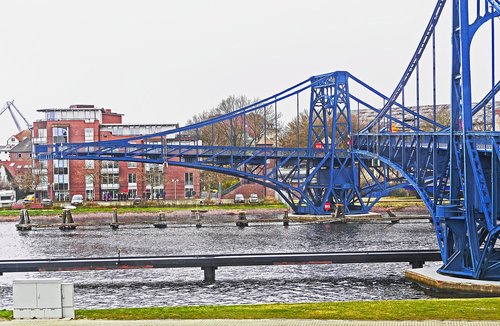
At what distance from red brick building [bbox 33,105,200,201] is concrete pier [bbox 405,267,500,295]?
80.5m

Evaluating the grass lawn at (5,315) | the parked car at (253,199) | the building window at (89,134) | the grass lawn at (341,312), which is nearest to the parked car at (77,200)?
the building window at (89,134)

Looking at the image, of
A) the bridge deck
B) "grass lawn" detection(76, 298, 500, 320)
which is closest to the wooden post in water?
the bridge deck

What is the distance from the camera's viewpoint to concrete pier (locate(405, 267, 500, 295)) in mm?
43688

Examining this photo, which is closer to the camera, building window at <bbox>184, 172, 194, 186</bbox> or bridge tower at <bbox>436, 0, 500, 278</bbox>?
bridge tower at <bbox>436, 0, 500, 278</bbox>

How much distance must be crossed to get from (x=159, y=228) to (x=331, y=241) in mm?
19997

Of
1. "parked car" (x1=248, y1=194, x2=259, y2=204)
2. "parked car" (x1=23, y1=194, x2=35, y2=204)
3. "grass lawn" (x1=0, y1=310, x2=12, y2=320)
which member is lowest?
"grass lawn" (x1=0, y1=310, x2=12, y2=320)

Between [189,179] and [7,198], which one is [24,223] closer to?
[7,198]

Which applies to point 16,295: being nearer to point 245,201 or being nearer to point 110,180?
point 245,201

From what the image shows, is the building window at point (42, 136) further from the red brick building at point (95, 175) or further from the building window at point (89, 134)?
the building window at point (89, 134)

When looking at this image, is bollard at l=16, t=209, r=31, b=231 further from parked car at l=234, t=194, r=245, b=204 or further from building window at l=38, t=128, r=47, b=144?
building window at l=38, t=128, r=47, b=144

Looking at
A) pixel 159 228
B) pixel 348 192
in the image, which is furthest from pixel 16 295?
pixel 348 192

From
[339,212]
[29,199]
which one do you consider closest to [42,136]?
[29,199]

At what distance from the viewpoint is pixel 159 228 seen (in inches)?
3494

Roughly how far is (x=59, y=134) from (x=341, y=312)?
327 ft
